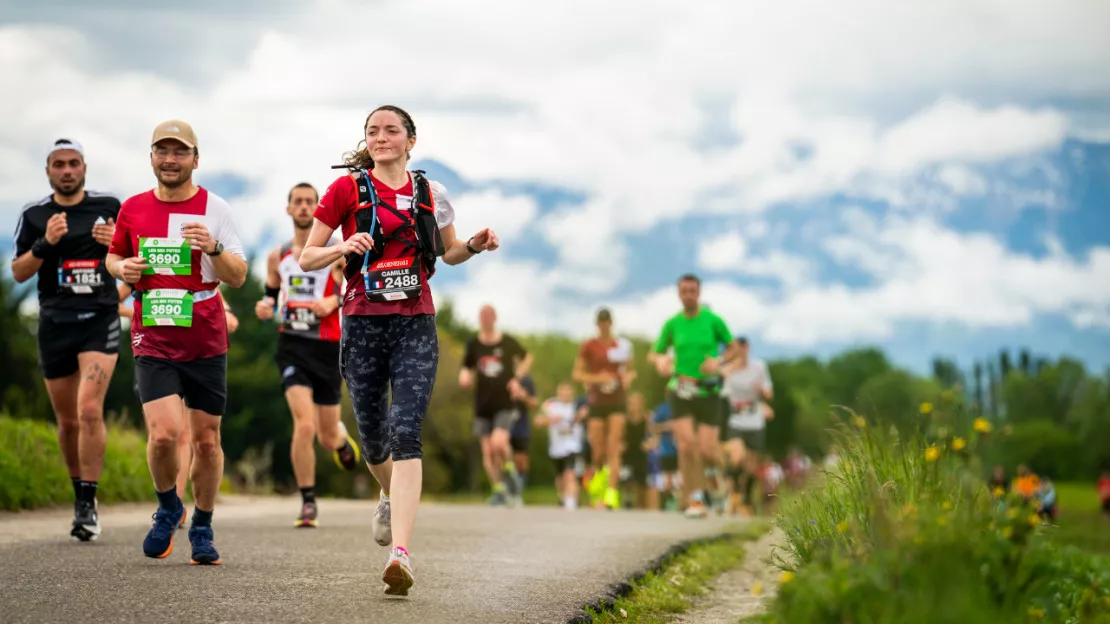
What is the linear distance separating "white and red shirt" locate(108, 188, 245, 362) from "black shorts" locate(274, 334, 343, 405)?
→ 10.4 ft

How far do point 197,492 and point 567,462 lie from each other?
13165 millimetres

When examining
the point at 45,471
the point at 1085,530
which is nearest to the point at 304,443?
the point at 45,471

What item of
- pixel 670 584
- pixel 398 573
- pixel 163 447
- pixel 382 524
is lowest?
pixel 670 584

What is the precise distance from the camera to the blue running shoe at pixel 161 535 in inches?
312

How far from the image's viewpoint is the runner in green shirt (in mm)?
15484

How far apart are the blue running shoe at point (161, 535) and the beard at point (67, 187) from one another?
2.54 m

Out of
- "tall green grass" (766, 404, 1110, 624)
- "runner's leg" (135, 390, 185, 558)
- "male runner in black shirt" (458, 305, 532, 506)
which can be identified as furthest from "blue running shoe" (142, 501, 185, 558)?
"male runner in black shirt" (458, 305, 532, 506)

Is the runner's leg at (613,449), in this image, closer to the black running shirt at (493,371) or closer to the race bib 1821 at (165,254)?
the black running shirt at (493,371)

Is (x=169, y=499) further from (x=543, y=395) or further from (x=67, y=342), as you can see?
(x=543, y=395)

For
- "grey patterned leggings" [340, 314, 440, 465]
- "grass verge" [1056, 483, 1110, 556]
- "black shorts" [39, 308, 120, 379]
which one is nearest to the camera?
"grey patterned leggings" [340, 314, 440, 465]

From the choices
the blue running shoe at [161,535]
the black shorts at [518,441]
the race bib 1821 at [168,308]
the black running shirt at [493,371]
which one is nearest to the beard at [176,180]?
the race bib 1821 at [168,308]

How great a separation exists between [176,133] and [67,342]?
7.63 ft

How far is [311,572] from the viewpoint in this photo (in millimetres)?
7605

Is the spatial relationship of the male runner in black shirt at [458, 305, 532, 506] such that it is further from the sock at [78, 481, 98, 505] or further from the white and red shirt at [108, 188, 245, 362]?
the white and red shirt at [108, 188, 245, 362]
